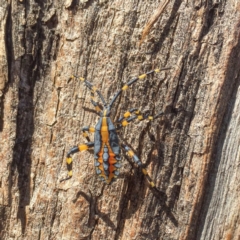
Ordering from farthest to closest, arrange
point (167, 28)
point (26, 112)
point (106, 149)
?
point (106, 149)
point (26, 112)
point (167, 28)

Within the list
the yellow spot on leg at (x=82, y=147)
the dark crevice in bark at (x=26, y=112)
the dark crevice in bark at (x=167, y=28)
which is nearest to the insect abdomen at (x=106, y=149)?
the yellow spot on leg at (x=82, y=147)

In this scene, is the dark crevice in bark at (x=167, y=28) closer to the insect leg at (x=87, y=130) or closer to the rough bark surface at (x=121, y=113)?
the rough bark surface at (x=121, y=113)

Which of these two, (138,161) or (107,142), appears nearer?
(138,161)

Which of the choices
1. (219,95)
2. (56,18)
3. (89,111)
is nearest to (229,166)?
(219,95)

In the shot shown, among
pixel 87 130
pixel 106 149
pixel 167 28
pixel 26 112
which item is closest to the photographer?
pixel 167 28

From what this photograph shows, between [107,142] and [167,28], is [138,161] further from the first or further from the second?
[167,28]

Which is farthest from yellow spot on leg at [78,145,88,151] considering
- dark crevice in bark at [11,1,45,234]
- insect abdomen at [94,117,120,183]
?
dark crevice in bark at [11,1,45,234]

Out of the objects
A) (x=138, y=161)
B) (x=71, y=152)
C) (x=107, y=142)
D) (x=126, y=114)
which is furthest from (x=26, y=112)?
(x=138, y=161)

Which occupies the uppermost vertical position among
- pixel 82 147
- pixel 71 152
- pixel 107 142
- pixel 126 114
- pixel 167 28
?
pixel 167 28
